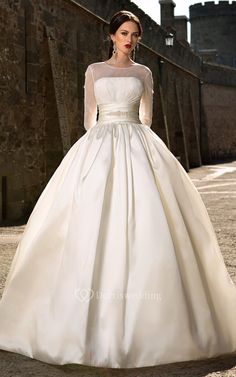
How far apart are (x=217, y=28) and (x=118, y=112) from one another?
37.1 meters

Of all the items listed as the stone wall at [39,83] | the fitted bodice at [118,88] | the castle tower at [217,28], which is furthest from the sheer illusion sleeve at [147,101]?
the castle tower at [217,28]

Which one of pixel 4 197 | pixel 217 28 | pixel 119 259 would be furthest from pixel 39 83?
pixel 217 28

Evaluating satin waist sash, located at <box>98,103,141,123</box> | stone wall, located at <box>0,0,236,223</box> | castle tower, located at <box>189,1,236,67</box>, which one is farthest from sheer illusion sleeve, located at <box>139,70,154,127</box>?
castle tower, located at <box>189,1,236,67</box>

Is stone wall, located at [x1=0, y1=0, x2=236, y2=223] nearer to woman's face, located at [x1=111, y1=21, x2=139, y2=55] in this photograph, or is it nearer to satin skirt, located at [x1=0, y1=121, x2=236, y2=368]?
woman's face, located at [x1=111, y1=21, x2=139, y2=55]

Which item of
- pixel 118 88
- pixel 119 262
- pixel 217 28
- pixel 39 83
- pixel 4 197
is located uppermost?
pixel 217 28

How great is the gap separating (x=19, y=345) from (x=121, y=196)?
→ 0.76 meters

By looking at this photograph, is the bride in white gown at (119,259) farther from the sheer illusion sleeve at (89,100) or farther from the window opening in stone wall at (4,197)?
the window opening in stone wall at (4,197)

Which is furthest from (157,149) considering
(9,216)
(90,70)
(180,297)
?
(9,216)

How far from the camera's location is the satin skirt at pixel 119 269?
2488mm

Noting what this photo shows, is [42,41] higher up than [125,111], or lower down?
higher up

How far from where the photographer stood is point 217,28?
125 ft

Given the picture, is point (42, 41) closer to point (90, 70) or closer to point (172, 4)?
point (90, 70)

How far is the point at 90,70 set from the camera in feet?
9.57

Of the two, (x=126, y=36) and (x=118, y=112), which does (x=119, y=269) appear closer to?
(x=118, y=112)
